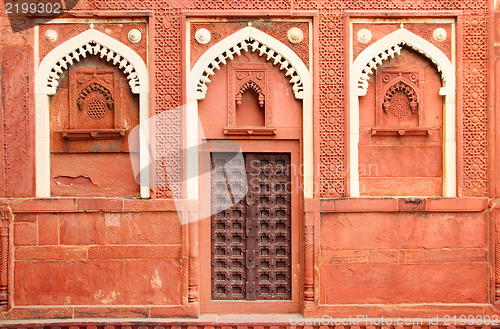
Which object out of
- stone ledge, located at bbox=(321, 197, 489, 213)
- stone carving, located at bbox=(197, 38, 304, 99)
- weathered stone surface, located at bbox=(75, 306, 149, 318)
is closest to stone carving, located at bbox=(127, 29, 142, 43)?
stone carving, located at bbox=(197, 38, 304, 99)

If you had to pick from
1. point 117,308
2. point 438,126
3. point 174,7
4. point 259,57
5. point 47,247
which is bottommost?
point 117,308

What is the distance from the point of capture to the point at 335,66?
501cm

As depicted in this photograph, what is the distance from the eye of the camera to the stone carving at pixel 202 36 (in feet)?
16.5

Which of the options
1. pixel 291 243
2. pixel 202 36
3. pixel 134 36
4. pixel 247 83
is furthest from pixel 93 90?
pixel 291 243

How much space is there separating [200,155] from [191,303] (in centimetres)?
173

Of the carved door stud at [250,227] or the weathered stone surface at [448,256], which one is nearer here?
the weathered stone surface at [448,256]

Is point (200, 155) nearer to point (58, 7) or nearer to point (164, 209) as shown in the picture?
point (164, 209)

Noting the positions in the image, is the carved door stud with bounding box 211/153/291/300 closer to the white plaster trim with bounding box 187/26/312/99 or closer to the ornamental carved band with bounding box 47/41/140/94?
the white plaster trim with bounding box 187/26/312/99

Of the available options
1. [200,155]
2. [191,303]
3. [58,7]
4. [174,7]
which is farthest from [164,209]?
[58,7]

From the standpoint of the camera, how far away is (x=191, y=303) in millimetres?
4984

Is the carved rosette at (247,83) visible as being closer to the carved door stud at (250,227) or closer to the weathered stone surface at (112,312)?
the carved door stud at (250,227)

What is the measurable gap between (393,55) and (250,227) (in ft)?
8.70

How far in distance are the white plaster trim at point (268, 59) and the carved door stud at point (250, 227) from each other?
28 centimetres

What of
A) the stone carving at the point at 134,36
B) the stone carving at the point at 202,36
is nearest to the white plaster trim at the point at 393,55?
the stone carving at the point at 202,36
